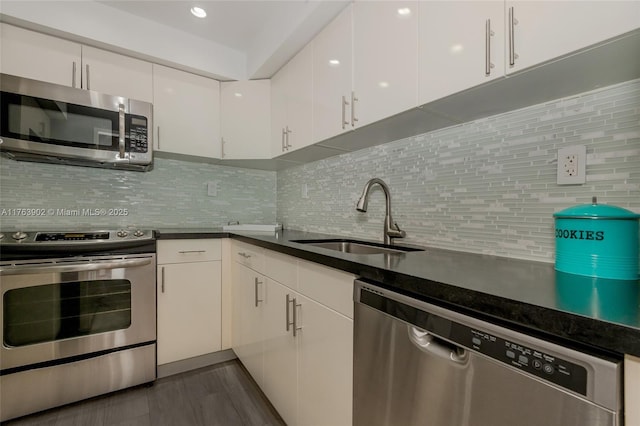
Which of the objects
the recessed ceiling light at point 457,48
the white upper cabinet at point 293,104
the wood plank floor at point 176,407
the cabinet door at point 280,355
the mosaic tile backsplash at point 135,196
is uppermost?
the white upper cabinet at point 293,104

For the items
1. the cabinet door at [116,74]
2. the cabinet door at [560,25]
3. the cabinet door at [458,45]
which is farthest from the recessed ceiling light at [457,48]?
the cabinet door at [116,74]

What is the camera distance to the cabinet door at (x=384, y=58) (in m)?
1.09

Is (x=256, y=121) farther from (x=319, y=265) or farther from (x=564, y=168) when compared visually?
(x=564, y=168)

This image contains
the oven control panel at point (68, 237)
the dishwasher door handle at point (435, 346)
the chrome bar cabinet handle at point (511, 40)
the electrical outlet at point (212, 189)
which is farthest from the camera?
the electrical outlet at point (212, 189)

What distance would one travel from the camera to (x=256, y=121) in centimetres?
225

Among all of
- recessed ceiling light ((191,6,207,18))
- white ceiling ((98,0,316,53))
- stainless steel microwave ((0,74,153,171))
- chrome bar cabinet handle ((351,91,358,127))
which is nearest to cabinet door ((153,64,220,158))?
stainless steel microwave ((0,74,153,171))

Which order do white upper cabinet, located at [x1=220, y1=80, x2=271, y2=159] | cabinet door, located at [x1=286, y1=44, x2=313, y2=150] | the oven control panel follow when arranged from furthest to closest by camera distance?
white upper cabinet, located at [x1=220, y1=80, x2=271, y2=159], cabinet door, located at [x1=286, y1=44, x2=313, y2=150], the oven control panel

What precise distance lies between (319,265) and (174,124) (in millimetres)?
1707

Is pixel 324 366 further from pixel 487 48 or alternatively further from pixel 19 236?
pixel 19 236

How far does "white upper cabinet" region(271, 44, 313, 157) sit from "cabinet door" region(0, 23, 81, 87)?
1.24 m

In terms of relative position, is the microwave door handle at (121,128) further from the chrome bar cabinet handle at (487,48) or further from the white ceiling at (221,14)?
the chrome bar cabinet handle at (487,48)

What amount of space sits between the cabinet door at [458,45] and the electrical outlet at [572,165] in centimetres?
35

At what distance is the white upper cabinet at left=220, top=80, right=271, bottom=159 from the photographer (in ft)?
7.38

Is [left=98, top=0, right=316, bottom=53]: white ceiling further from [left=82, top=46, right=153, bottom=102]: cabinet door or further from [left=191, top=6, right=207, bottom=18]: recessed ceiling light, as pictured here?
[left=82, top=46, right=153, bottom=102]: cabinet door
